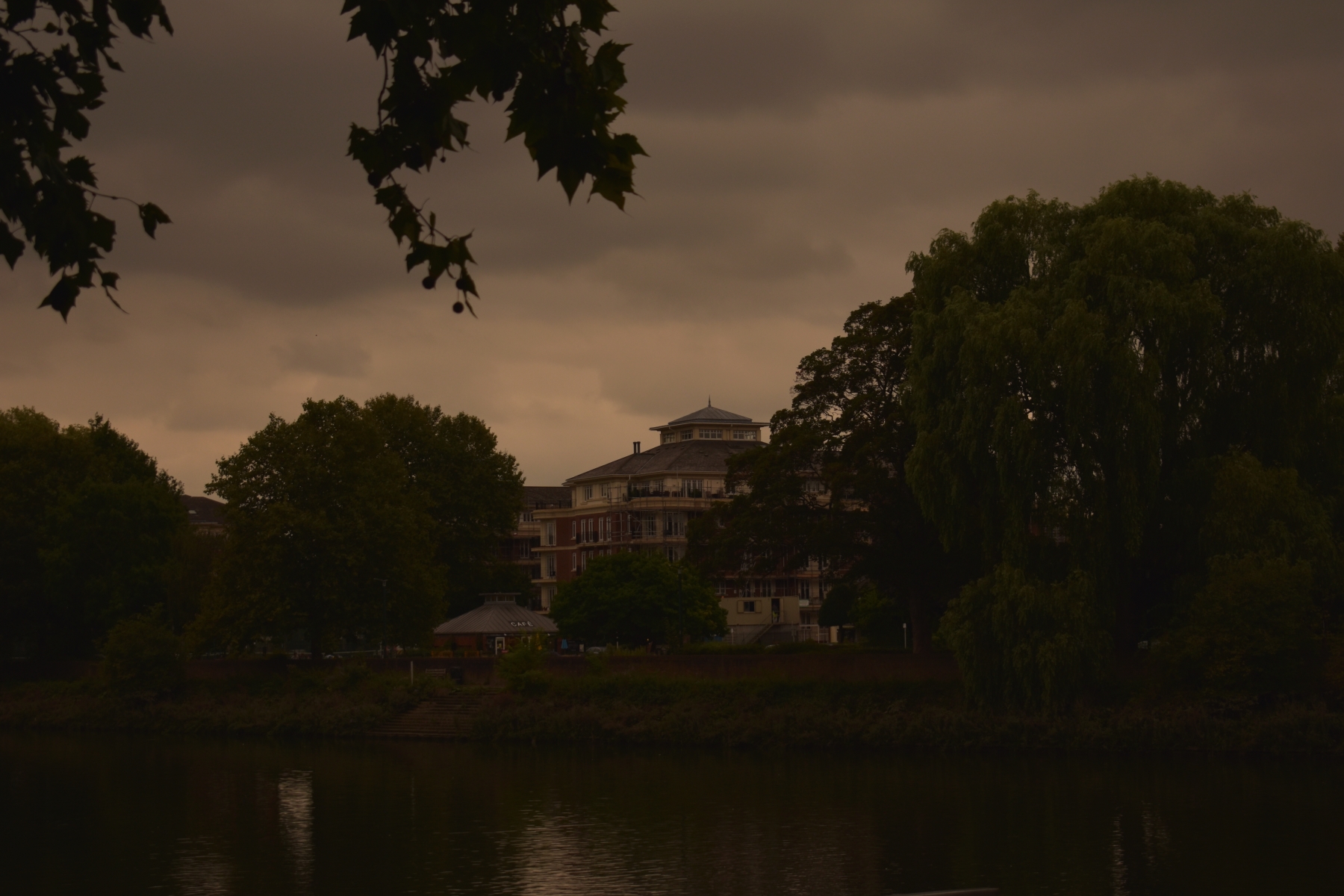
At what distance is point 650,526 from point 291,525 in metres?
49.4

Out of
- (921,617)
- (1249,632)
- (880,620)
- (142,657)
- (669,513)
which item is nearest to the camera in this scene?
(1249,632)

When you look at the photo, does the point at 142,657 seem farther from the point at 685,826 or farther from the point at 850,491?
the point at 685,826

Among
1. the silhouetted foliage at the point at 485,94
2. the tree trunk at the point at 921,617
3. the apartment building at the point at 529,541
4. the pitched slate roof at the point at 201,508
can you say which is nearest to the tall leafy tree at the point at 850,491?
the tree trunk at the point at 921,617

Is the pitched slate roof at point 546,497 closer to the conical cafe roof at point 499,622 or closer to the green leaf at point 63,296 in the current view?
the conical cafe roof at point 499,622

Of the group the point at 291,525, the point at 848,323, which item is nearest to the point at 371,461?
the point at 291,525

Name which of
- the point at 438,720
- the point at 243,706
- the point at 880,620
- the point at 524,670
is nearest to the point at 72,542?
the point at 243,706

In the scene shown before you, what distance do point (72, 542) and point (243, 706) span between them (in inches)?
630

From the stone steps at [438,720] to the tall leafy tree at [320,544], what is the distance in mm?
6356

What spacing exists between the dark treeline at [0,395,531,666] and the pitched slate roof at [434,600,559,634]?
3077 mm

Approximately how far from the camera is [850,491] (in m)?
→ 53.8

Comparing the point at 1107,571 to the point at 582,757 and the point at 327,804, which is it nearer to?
the point at 582,757

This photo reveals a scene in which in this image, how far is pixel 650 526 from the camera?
360 ft

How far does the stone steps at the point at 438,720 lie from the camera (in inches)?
2247

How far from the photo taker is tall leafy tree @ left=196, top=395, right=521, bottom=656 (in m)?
62.5
